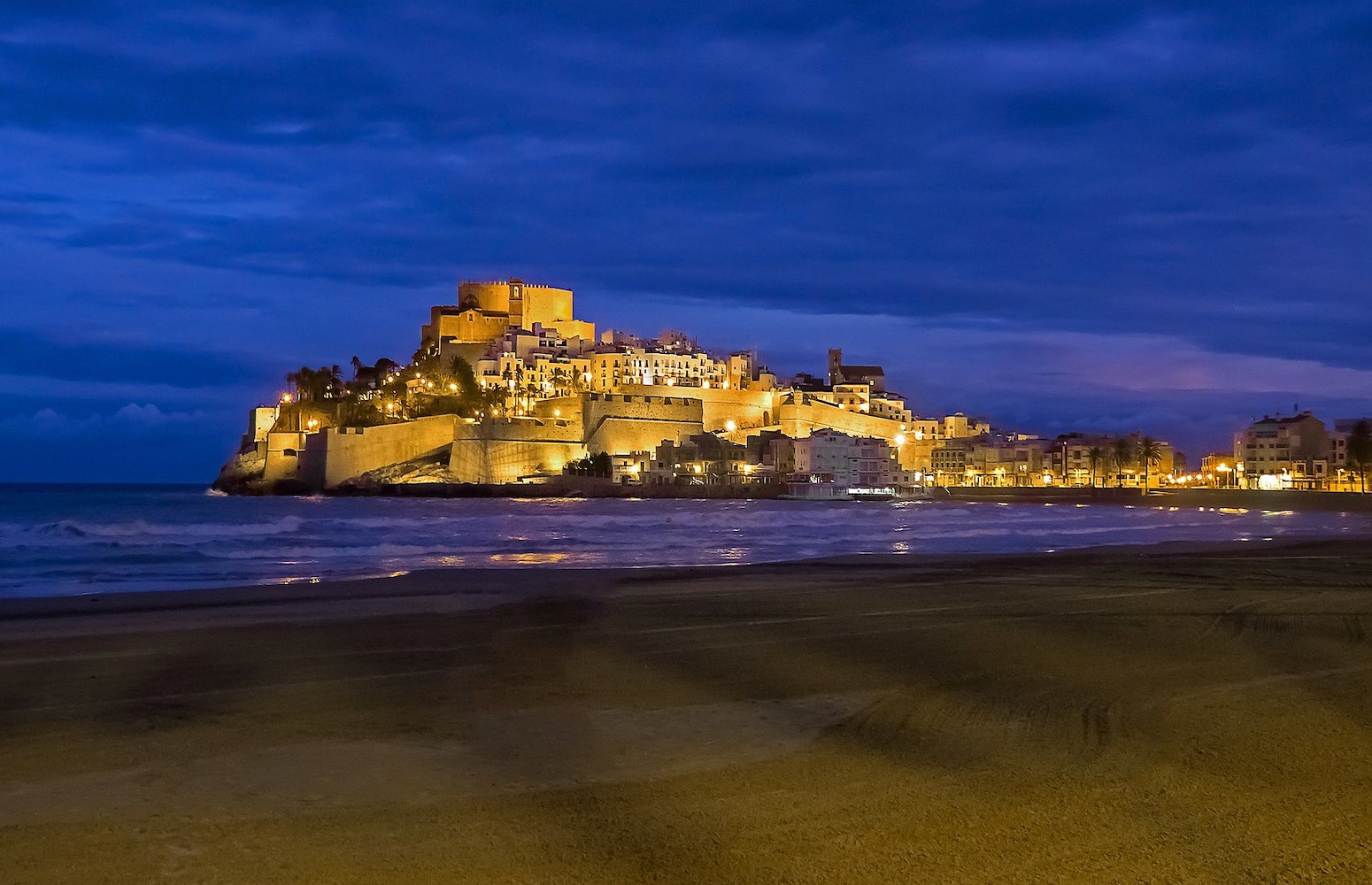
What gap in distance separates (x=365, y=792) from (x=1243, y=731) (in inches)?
144

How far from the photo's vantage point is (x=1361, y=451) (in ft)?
233

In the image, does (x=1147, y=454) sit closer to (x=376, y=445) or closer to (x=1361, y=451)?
(x=1361, y=451)

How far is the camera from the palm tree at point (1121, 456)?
301 ft

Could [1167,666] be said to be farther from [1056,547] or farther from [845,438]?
[845,438]

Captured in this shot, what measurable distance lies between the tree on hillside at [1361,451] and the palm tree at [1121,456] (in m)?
17.1

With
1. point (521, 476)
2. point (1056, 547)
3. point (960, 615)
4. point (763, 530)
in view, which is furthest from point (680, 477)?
point (960, 615)

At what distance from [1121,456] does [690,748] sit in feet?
306

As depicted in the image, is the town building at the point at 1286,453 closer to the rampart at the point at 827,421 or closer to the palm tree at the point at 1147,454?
the palm tree at the point at 1147,454

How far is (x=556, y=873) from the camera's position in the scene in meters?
3.30

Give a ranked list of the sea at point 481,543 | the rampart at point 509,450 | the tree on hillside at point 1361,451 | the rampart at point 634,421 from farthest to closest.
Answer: the rampart at point 634,421, the rampart at point 509,450, the tree on hillside at point 1361,451, the sea at point 481,543

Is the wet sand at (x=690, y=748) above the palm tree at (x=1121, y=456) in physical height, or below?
below

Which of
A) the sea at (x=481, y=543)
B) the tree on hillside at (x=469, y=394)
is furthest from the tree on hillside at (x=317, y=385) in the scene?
the sea at (x=481, y=543)

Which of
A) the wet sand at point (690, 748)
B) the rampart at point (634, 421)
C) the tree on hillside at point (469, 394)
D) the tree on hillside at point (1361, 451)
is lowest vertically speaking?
the wet sand at point (690, 748)

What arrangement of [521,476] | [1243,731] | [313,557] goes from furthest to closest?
[521,476]
[313,557]
[1243,731]
